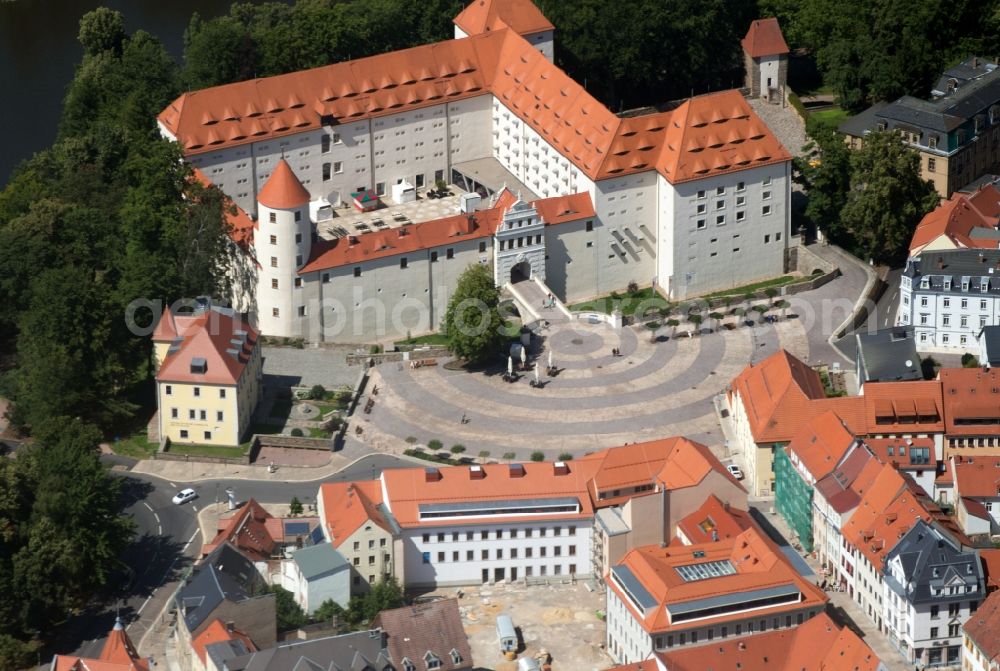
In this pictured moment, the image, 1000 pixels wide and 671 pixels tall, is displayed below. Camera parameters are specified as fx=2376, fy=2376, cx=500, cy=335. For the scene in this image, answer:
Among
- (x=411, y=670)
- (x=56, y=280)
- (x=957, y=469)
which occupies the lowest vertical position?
(x=411, y=670)

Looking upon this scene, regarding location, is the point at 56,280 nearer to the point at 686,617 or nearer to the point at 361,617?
the point at 361,617

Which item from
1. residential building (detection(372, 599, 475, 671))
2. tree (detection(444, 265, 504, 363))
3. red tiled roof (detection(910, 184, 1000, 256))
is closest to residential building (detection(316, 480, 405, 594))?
residential building (detection(372, 599, 475, 671))

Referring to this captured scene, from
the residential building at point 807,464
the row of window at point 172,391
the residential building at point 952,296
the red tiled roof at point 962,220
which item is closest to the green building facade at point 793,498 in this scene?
the residential building at point 807,464

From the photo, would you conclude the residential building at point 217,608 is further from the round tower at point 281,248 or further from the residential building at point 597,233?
the residential building at point 597,233

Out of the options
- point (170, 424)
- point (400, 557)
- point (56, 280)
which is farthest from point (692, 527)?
point (56, 280)

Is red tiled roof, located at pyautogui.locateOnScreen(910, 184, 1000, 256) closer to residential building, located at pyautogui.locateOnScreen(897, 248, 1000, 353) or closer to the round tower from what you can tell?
residential building, located at pyautogui.locateOnScreen(897, 248, 1000, 353)
